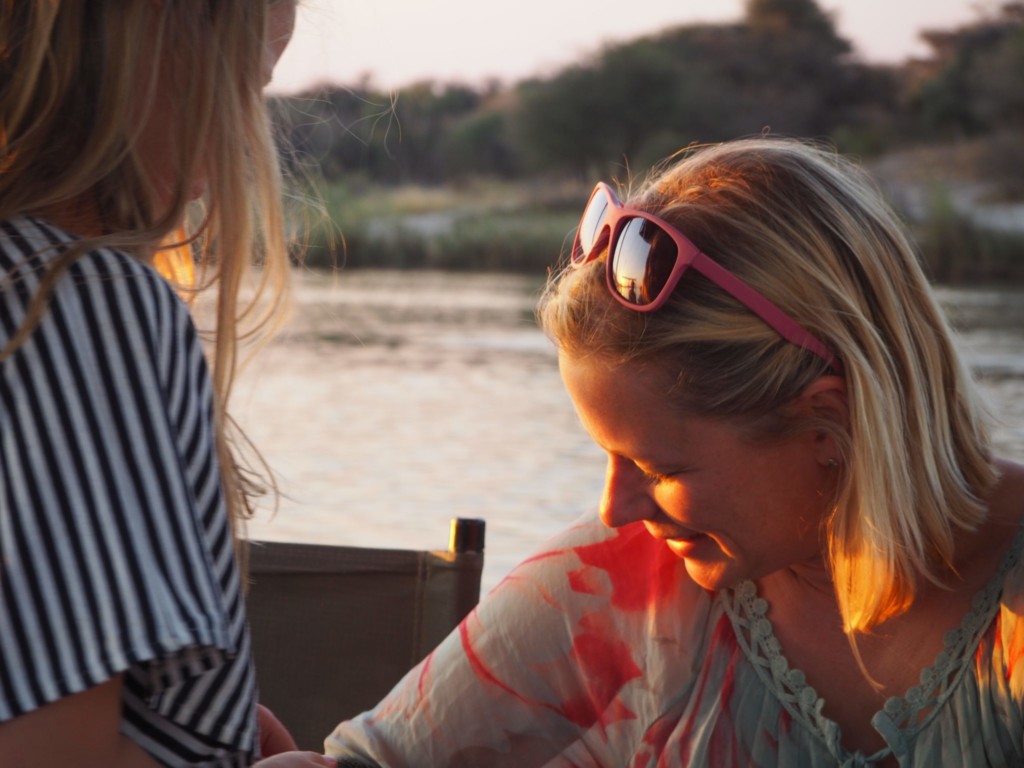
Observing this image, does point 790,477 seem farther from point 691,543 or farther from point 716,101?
point 716,101

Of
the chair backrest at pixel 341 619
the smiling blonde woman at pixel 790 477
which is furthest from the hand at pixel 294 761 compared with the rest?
the chair backrest at pixel 341 619

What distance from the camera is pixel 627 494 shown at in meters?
1.37

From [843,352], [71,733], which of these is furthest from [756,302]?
[71,733]

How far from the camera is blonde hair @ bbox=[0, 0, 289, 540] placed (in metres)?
1.00

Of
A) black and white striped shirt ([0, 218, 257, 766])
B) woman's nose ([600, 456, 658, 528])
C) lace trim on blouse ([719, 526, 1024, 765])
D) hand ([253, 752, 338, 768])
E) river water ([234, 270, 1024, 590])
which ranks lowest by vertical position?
river water ([234, 270, 1024, 590])

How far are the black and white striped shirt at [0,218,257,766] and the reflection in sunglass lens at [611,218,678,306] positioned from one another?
518 millimetres

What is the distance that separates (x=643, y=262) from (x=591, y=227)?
147mm

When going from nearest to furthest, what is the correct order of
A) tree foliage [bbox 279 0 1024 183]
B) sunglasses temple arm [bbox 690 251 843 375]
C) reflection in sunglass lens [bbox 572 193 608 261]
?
sunglasses temple arm [bbox 690 251 843 375] → reflection in sunglass lens [bbox 572 193 608 261] → tree foliage [bbox 279 0 1024 183]

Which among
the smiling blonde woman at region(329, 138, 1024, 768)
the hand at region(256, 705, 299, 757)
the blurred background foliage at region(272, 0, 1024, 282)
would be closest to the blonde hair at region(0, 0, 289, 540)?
the hand at region(256, 705, 299, 757)

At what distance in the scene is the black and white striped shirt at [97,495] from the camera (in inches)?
33.6

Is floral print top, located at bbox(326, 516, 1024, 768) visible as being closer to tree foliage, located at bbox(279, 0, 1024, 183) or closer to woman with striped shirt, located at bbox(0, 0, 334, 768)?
woman with striped shirt, located at bbox(0, 0, 334, 768)

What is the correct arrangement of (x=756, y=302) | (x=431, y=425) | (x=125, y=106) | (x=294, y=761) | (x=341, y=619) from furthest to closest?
(x=431, y=425) < (x=341, y=619) < (x=756, y=302) < (x=294, y=761) < (x=125, y=106)

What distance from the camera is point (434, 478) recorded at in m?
4.46

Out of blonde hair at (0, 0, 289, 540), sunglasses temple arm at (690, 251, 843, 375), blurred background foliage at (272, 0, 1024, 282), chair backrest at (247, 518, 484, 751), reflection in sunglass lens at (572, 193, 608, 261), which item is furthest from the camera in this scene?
blurred background foliage at (272, 0, 1024, 282)
